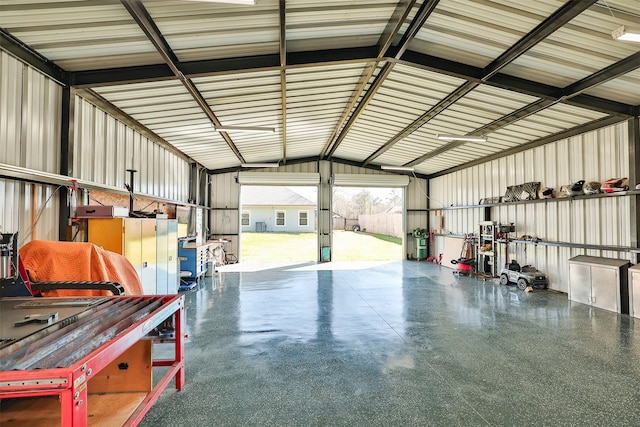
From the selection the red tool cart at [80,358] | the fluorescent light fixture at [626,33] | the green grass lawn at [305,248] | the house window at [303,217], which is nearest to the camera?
the red tool cart at [80,358]

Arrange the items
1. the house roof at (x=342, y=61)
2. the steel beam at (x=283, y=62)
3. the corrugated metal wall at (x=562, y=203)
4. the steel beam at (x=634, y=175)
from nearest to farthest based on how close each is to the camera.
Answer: the house roof at (x=342, y=61) < the steel beam at (x=283, y=62) < the steel beam at (x=634, y=175) < the corrugated metal wall at (x=562, y=203)

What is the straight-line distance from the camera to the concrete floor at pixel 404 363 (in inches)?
98.3

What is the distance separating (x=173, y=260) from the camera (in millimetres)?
6066

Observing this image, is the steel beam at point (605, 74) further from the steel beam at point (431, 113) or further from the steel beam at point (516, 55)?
the steel beam at point (431, 113)

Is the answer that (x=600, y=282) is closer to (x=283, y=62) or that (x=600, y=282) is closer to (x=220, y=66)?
(x=283, y=62)

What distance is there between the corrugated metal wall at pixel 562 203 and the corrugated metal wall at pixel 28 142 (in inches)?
366

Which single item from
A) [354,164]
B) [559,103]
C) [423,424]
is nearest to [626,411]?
[423,424]

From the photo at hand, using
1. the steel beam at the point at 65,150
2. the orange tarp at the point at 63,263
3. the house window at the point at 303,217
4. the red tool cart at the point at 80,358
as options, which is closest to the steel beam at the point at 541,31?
the red tool cart at the point at 80,358

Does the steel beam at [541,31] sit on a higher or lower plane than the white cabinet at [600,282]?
higher

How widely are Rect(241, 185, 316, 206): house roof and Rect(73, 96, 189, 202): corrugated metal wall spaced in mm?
13114

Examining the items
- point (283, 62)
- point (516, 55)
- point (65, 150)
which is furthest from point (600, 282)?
point (65, 150)

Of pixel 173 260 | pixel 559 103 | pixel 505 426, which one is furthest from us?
pixel 173 260

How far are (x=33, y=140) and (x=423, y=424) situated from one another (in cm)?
524

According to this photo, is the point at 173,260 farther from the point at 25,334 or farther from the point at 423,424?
the point at 423,424
